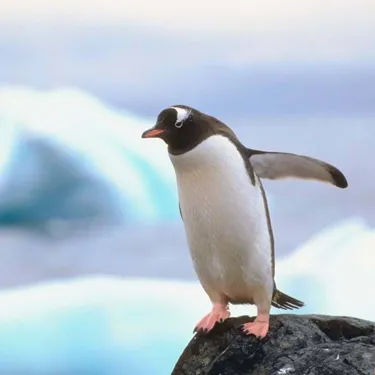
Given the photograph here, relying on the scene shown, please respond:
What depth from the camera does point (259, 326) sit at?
1.63 m

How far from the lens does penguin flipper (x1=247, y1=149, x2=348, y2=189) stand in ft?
5.65

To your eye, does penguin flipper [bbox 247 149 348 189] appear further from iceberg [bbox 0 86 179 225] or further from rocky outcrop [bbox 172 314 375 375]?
iceberg [bbox 0 86 179 225]

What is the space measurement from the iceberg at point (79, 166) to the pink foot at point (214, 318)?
91 cm

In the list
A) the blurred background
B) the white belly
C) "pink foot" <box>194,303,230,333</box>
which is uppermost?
the blurred background

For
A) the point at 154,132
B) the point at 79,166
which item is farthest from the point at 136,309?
the point at 154,132

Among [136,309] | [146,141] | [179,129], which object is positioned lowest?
[179,129]

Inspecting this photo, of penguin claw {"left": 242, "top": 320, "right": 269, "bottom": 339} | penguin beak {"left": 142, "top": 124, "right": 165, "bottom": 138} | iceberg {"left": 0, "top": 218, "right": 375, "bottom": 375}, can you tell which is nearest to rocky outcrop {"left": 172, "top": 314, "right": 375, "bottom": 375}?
penguin claw {"left": 242, "top": 320, "right": 269, "bottom": 339}

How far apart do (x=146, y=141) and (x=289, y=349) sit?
1.17 m

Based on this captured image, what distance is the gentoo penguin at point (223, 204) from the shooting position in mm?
1604

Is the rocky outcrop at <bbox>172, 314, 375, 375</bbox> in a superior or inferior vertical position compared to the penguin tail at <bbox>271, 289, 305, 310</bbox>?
inferior

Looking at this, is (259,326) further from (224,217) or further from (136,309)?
(136,309)

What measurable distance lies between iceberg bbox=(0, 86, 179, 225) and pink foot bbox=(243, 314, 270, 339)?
3.30 ft

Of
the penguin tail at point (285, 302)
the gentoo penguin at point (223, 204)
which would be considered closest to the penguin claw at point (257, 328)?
the gentoo penguin at point (223, 204)

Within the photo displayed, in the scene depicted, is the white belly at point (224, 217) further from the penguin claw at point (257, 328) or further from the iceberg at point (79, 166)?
the iceberg at point (79, 166)
